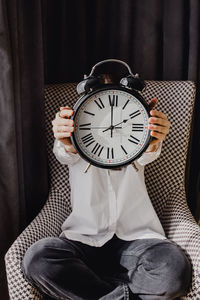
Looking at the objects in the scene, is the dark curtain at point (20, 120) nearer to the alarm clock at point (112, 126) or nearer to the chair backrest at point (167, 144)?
the chair backrest at point (167, 144)

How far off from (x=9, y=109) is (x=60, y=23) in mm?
549

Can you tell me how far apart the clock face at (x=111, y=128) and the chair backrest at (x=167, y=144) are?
16.3 inches

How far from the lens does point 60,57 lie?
1640 mm

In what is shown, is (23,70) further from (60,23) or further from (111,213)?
(111,213)

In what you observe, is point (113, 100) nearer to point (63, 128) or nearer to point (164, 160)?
point (63, 128)

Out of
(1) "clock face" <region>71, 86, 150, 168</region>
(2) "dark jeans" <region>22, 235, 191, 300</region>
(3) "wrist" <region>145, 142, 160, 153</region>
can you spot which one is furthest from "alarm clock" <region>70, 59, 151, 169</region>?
(2) "dark jeans" <region>22, 235, 191, 300</region>

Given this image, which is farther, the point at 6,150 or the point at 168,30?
the point at 168,30

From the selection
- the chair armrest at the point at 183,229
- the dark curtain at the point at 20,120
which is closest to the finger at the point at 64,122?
the dark curtain at the point at 20,120

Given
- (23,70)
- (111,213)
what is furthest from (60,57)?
(111,213)

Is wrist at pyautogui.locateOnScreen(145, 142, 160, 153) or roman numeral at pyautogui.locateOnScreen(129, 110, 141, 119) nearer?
roman numeral at pyautogui.locateOnScreen(129, 110, 141, 119)

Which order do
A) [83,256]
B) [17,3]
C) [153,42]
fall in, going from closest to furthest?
[83,256] < [17,3] < [153,42]

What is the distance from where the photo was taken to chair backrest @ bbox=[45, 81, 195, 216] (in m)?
1.49

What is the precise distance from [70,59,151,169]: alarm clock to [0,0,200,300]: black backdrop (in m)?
0.35

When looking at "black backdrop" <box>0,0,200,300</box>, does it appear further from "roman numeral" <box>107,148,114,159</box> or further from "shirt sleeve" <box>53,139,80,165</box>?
"roman numeral" <box>107,148,114,159</box>
